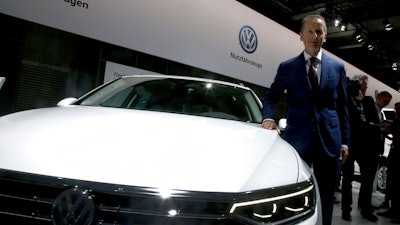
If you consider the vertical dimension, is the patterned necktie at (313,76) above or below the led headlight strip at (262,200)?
above

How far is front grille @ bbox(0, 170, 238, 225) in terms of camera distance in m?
0.83

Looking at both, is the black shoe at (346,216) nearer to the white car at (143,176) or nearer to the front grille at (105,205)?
the white car at (143,176)

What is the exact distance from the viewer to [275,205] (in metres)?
0.94

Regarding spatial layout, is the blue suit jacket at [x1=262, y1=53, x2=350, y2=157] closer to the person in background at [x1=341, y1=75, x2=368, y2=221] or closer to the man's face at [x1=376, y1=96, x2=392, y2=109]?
the person in background at [x1=341, y1=75, x2=368, y2=221]

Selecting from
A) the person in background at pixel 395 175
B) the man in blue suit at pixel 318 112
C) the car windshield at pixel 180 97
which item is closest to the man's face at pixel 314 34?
the man in blue suit at pixel 318 112

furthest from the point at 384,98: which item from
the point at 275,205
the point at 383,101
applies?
the point at 275,205

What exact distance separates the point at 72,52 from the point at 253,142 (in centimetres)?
573

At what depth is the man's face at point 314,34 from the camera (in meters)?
1.89

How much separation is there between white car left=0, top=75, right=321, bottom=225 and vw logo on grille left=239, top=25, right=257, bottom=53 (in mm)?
5344

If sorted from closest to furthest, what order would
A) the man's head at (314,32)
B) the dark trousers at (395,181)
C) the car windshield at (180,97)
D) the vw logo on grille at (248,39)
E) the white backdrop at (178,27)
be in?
the man's head at (314,32) → the car windshield at (180,97) → the dark trousers at (395,181) → the white backdrop at (178,27) → the vw logo on grille at (248,39)

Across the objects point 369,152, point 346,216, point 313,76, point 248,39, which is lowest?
point 346,216

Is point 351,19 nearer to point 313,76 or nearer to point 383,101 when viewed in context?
point 383,101

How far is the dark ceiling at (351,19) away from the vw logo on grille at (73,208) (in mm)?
9570

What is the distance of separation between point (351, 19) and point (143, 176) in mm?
10732
